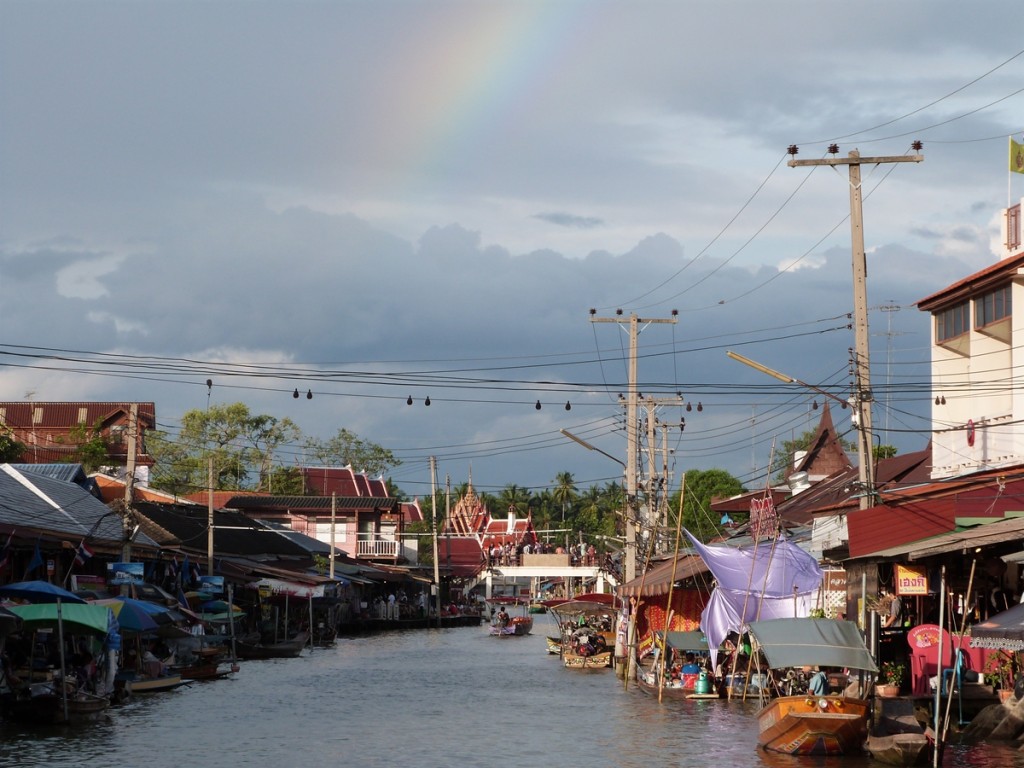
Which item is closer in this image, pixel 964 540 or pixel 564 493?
pixel 964 540

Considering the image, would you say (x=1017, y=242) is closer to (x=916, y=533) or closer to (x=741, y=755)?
(x=916, y=533)

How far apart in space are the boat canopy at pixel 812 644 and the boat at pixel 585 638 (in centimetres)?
2811

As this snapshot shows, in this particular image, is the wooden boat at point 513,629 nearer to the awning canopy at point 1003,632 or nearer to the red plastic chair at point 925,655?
the red plastic chair at point 925,655

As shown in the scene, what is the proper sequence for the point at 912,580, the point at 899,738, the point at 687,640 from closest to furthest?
the point at 899,738 < the point at 912,580 < the point at 687,640

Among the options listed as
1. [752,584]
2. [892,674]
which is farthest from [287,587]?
[892,674]

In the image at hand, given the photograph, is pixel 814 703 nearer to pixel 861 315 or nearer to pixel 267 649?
pixel 861 315

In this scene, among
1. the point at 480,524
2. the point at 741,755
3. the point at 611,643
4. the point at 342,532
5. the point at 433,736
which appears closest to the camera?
the point at 741,755

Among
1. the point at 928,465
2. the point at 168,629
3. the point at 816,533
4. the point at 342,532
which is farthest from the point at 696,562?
the point at 342,532

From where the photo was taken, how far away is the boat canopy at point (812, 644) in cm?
2502

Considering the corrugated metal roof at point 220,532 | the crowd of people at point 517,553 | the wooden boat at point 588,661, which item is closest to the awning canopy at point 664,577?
the wooden boat at point 588,661

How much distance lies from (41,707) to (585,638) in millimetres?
31785

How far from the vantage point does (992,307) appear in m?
39.4

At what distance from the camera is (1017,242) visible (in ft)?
133

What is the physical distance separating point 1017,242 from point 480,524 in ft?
347
